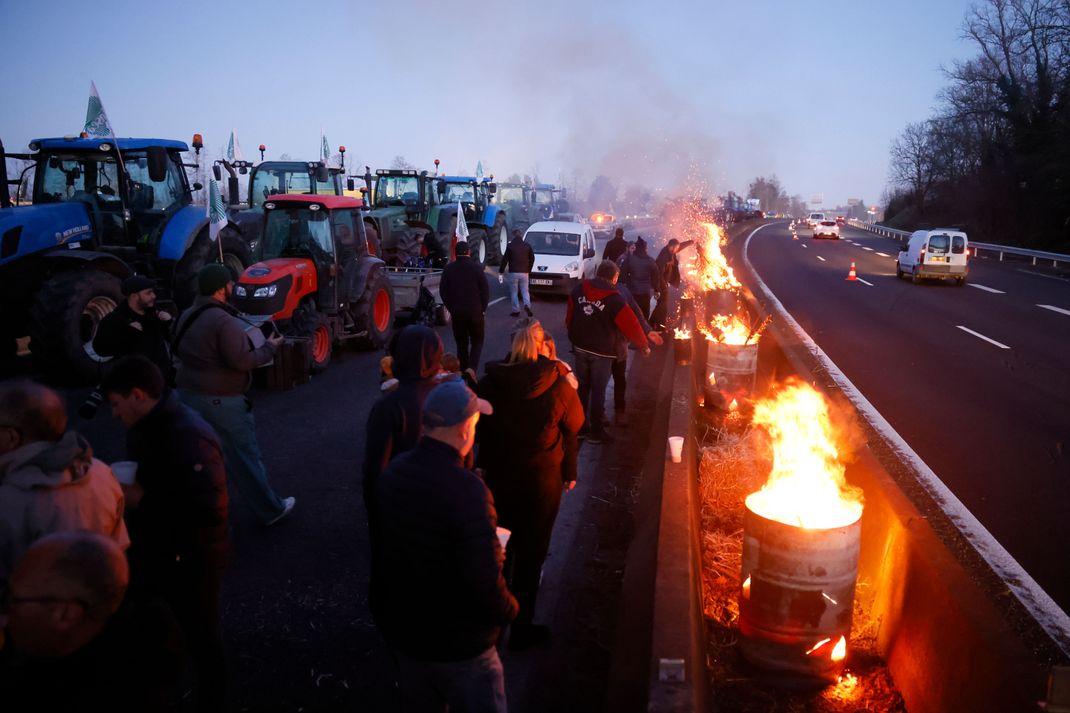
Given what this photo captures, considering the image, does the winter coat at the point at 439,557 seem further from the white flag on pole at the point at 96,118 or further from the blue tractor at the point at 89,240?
the white flag on pole at the point at 96,118

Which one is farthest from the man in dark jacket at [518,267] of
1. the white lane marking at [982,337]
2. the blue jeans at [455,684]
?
the blue jeans at [455,684]

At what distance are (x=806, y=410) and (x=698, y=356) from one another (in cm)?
614

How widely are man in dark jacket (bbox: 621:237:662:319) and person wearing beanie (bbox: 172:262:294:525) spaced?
8.39 m

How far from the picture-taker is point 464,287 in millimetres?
10203

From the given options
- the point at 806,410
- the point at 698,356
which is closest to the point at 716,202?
the point at 698,356

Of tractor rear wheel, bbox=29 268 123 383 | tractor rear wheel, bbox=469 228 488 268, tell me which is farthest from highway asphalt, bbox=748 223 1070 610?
tractor rear wheel, bbox=29 268 123 383

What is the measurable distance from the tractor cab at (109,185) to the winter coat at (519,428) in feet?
31.9

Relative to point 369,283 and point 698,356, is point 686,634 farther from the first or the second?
point 369,283

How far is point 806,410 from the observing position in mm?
6047

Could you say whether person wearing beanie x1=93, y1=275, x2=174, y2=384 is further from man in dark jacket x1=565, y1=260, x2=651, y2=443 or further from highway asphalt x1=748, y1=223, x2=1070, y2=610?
highway asphalt x1=748, y1=223, x2=1070, y2=610

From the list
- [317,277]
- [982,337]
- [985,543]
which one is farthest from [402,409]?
[982,337]

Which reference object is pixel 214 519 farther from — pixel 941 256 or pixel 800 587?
pixel 941 256

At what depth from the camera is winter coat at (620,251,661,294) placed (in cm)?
1341

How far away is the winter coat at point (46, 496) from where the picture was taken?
283 cm
